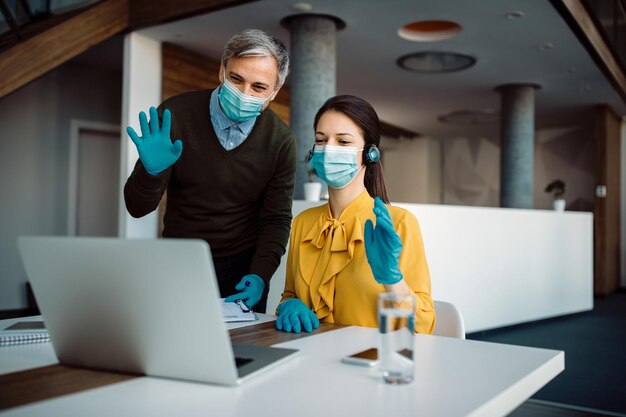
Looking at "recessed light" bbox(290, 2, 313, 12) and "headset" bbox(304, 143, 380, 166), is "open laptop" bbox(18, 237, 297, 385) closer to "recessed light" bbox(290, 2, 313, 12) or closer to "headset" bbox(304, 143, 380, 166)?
"headset" bbox(304, 143, 380, 166)

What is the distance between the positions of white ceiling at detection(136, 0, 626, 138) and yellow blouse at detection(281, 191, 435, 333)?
395 cm

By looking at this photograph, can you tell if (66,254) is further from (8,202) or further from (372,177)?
(8,202)

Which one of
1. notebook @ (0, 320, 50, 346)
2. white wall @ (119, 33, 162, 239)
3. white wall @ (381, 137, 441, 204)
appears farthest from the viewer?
white wall @ (381, 137, 441, 204)

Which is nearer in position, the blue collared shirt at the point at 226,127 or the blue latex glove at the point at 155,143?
the blue latex glove at the point at 155,143

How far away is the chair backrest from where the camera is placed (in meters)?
1.52

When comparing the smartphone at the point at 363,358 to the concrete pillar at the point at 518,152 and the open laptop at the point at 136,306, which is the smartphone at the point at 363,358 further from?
the concrete pillar at the point at 518,152

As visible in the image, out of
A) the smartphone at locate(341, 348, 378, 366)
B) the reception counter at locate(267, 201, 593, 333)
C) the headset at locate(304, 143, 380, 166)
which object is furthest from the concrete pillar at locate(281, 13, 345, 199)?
the smartphone at locate(341, 348, 378, 366)

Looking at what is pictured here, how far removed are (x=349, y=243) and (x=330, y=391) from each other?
80cm

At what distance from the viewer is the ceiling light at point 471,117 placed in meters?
10.4

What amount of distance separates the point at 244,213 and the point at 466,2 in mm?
4025

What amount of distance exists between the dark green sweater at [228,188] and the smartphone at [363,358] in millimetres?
863

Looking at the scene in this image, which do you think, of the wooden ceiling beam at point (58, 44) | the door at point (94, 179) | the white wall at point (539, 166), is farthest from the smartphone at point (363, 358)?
the white wall at point (539, 166)

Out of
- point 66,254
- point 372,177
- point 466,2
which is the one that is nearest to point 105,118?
point 466,2

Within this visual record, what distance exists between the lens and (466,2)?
5223 mm
